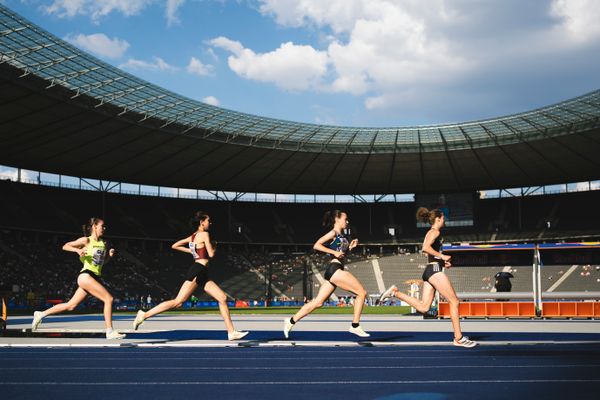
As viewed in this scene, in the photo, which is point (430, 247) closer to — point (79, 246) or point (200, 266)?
point (200, 266)

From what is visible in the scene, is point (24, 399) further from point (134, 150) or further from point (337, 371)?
point (134, 150)

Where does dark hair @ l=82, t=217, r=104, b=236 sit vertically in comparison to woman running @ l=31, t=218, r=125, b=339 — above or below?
above

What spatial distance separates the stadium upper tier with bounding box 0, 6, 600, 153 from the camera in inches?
1321

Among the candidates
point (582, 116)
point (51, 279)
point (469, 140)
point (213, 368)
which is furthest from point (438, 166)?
point (213, 368)

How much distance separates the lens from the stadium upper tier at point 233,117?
33.6 m

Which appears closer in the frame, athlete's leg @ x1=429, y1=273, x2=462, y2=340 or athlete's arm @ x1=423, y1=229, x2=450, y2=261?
athlete's leg @ x1=429, y1=273, x2=462, y2=340

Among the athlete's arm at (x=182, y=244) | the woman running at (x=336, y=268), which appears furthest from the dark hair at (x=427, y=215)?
the athlete's arm at (x=182, y=244)

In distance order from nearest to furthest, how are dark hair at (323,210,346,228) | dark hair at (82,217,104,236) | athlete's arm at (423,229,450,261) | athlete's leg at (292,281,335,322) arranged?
athlete's arm at (423,229,450,261) < athlete's leg at (292,281,335,322) < dark hair at (323,210,346,228) < dark hair at (82,217,104,236)

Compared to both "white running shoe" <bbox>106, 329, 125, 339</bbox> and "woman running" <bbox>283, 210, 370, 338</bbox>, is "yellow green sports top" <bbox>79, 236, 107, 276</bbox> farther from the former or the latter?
"woman running" <bbox>283, 210, 370, 338</bbox>

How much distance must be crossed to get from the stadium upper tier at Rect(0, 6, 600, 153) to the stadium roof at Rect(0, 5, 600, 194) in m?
0.08

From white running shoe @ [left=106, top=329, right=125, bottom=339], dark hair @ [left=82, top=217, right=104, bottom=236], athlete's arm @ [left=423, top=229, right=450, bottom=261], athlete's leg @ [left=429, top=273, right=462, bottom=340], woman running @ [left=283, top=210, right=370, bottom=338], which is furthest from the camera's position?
dark hair @ [left=82, top=217, right=104, bottom=236]

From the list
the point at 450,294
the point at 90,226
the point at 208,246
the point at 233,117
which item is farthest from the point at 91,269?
the point at 233,117

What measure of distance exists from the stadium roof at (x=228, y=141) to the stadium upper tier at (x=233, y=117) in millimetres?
77

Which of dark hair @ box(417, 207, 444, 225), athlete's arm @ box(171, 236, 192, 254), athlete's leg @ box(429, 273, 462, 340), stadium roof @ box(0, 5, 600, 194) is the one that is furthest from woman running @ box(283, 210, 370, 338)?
stadium roof @ box(0, 5, 600, 194)
